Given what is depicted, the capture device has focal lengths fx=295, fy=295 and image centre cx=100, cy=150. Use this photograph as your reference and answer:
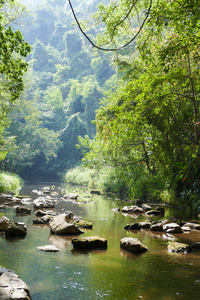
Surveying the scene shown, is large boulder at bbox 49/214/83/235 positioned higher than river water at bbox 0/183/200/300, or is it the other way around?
large boulder at bbox 49/214/83/235

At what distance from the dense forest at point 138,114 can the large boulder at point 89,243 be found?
12.6ft

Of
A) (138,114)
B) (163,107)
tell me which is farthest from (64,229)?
(163,107)

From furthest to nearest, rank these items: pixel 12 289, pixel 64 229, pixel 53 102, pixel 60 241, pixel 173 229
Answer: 1. pixel 53 102
2. pixel 173 229
3. pixel 64 229
4. pixel 60 241
5. pixel 12 289

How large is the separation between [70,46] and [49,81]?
38.0 feet

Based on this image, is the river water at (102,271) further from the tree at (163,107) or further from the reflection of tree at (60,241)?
the tree at (163,107)

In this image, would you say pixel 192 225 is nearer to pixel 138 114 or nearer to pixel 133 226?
pixel 133 226

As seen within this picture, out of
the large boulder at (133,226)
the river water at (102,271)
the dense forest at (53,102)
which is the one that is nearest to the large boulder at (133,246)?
the river water at (102,271)

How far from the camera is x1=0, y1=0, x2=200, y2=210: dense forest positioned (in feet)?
27.7

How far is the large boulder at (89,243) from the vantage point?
22.0 feet

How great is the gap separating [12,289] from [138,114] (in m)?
7.49

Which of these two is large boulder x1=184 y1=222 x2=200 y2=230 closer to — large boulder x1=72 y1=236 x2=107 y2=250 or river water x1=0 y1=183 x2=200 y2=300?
river water x1=0 y1=183 x2=200 y2=300

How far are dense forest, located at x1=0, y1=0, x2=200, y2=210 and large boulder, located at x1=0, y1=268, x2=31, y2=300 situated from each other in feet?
13.6

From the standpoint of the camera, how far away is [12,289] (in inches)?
150

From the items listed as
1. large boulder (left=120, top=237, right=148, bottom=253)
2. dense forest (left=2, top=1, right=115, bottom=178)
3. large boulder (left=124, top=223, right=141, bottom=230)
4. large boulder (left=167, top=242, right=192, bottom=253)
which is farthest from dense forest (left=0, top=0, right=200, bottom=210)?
large boulder (left=120, top=237, right=148, bottom=253)
